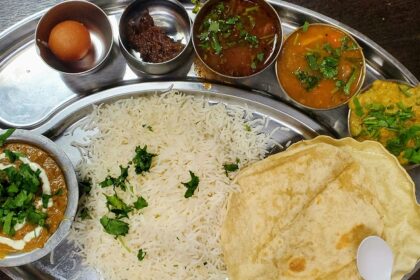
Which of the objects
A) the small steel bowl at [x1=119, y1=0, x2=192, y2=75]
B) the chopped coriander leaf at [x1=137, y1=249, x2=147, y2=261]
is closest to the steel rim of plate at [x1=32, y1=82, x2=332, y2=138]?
the small steel bowl at [x1=119, y1=0, x2=192, y2=75]

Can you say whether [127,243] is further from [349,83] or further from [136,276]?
[349,83]

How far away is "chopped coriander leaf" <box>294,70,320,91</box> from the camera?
3102 millimetres

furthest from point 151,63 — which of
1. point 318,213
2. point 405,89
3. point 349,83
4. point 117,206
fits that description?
point 405,89

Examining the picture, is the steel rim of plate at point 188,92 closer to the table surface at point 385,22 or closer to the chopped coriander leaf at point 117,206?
the chopped coriander leaf at point 117,206

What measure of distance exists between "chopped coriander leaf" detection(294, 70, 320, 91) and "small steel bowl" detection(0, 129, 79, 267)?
156 cm

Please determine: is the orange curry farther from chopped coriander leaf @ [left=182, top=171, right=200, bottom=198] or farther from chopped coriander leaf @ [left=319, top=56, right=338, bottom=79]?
chopped coriander leaf @ [left=319, top=56, right=338, bottom=79]

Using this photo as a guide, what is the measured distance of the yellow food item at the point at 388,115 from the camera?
307 cm

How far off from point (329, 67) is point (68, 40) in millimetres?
1689

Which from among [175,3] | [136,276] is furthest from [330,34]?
[136,276]

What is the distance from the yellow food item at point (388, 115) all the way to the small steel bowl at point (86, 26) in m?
1.72

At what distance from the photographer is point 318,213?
9.40 ft

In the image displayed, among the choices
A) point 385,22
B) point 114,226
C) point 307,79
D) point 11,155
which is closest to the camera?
point 11,155

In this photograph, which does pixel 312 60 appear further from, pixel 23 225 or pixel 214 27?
Answer: pixel 23 225

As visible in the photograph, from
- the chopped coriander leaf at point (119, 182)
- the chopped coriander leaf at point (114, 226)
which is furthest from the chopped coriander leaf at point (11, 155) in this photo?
the chopped coriander leaf at point (114, 226)
